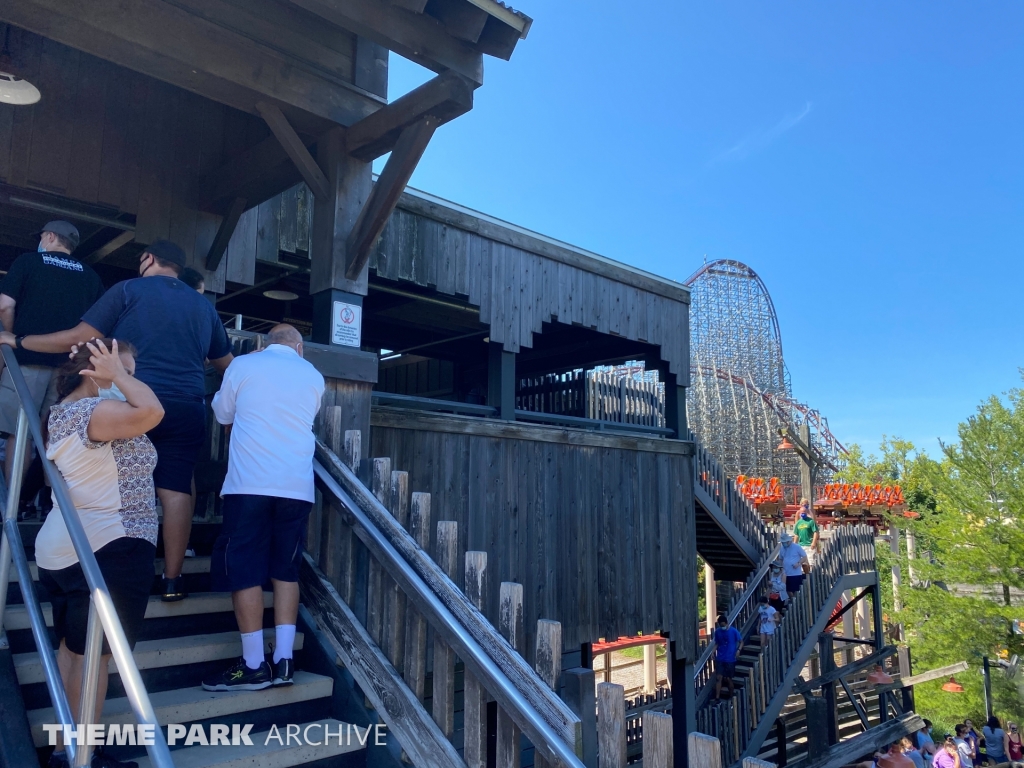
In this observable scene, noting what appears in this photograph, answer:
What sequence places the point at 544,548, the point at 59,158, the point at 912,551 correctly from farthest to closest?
the point at 912,551
the point at 544,548
the point at 59,158

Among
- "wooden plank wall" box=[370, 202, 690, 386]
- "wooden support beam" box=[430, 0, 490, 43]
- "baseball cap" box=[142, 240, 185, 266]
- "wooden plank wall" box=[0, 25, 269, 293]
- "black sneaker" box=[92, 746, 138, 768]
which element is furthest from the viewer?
"wooden plank wall" box=[370, 202, 690, 386]

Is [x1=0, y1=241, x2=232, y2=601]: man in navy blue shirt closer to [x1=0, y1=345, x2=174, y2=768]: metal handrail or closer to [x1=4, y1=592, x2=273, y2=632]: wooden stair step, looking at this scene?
[x1=4, y1=592, x2=273, y2=632]: wooden stair step

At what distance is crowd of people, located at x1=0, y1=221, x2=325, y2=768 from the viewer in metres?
2.72

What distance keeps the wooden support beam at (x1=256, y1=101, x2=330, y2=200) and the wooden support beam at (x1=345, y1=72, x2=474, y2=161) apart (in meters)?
0.35

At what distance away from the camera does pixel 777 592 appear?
46.2 feet

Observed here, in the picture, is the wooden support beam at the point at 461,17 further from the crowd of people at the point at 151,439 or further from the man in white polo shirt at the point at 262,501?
the man in white polo shirt at the point at 262,501

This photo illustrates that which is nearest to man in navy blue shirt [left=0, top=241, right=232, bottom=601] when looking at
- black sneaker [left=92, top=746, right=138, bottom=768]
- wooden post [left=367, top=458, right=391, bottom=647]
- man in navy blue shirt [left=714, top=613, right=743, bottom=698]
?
wooden post [left=367, top=458, right=391, bottom=647]

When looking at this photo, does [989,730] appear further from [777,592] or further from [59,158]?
[59,158]

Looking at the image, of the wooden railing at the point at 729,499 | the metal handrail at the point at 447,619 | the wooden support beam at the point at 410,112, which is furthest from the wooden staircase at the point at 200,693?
the wooden railing at the point at 729,499

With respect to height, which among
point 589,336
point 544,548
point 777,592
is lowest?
point 777,592

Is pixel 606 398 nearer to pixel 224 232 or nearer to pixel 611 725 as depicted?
pixel 224 232

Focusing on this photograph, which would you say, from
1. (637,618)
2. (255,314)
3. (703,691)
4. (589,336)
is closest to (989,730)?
(703,691)

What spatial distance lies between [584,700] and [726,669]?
11.6 metres

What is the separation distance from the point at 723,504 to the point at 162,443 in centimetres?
1214
